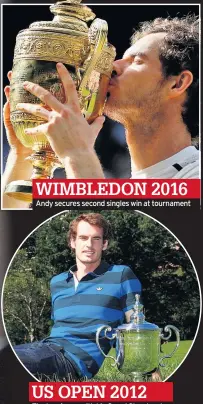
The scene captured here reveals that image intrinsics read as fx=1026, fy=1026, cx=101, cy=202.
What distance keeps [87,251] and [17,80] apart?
3.06ft

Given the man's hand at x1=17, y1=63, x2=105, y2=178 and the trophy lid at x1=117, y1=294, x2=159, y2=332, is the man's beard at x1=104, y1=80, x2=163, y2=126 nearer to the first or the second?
the man's hand at x1=17, y1=63, x2=105, y2=178

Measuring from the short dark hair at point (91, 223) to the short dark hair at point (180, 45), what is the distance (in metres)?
0.66

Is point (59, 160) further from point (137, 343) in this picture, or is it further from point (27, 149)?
point (137, 343)

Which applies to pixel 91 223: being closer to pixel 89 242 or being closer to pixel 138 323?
pixel 89 242

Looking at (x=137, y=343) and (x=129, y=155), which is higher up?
(x=129, y=155)

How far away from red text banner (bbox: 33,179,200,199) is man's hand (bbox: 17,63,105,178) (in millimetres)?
74

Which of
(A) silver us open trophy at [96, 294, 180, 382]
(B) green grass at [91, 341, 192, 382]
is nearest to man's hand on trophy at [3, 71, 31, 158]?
(A) silver us open trophy at [96, 294, 180, 382]

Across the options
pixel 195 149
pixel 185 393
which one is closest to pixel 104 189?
pixel 195 149

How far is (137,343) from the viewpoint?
5.03 meters

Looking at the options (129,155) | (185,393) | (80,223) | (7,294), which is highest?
(129,155)

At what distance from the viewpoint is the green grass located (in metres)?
5.16

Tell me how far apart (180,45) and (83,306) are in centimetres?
142

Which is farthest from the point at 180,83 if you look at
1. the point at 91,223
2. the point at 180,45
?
the point at 91,223

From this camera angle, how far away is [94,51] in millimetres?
4992
